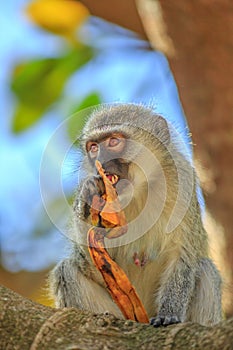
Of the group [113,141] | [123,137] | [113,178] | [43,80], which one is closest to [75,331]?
[113,178]

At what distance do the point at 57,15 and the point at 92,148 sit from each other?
8.89ft

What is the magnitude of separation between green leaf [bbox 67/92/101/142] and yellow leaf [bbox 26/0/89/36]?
0.76m

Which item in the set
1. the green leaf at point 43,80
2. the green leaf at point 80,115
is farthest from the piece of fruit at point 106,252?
the green leaf at point 43,80

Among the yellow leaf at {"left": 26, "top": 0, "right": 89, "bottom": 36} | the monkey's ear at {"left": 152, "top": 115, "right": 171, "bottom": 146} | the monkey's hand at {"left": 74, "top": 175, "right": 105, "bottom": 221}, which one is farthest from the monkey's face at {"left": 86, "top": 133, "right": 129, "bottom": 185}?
the yellow leaf at {"left": 26, "top": 0, "right": 89, "bottom": 36}

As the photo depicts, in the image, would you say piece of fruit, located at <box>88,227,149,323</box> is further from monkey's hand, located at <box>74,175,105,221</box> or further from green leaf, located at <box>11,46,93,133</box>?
green leaf, located at <box>11,46,93,133</box>

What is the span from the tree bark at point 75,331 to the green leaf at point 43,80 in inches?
166

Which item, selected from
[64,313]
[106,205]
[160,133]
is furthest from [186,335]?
[160,133]

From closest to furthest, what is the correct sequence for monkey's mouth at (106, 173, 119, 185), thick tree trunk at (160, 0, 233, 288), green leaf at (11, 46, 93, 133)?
1. monkey's mouth at (106, 173, 119, 185)
2. thick tree trunk at (160, 0, 233, 288)
3. green leaf at (11, 46, 93, 133)

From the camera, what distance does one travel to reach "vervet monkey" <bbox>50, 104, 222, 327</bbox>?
5.62m

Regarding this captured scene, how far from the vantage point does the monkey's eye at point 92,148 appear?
5.95m

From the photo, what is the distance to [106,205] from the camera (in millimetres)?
5227

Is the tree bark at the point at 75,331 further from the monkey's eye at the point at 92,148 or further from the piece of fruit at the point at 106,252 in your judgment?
the monkey's eye at the point at 92,148

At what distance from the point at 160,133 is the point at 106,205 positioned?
45.3 inches

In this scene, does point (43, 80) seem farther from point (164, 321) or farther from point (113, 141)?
point (164, 321)
